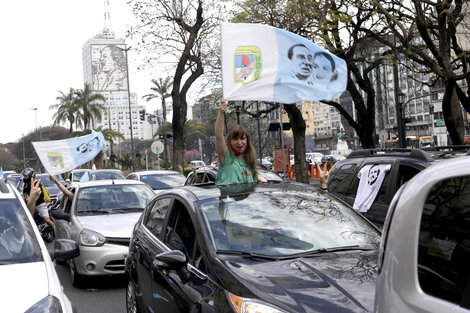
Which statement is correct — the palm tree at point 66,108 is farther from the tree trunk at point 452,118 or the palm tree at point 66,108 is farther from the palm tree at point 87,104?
the tree trunk at point 452,118

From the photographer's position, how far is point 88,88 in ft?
189

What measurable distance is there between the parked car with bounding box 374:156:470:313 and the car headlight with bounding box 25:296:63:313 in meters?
1.89

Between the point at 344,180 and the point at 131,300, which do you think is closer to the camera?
the point at 131,300

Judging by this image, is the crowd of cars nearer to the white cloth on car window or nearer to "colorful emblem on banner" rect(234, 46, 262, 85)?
the white cloth on car window

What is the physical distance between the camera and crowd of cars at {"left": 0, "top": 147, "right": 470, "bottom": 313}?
186cm

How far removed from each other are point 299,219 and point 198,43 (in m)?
23.0

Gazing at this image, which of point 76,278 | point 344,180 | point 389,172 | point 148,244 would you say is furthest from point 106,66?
point 148,244

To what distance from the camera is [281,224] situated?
13.8 feet

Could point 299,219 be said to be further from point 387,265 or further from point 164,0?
point 164,0

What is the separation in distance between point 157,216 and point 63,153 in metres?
7.82

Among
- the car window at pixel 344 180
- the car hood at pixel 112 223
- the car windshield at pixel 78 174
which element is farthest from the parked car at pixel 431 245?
the car windshield at pixel 78 174

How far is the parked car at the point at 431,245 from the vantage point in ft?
5.76

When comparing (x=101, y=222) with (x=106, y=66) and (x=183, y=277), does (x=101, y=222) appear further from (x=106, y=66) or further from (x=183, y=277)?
(x=106, y=66)

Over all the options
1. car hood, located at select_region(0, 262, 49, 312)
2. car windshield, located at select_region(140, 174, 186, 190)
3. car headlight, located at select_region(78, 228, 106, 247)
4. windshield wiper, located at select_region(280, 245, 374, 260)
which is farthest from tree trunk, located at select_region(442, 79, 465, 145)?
car hood, located at select_region(0, 262, 49, 312)
